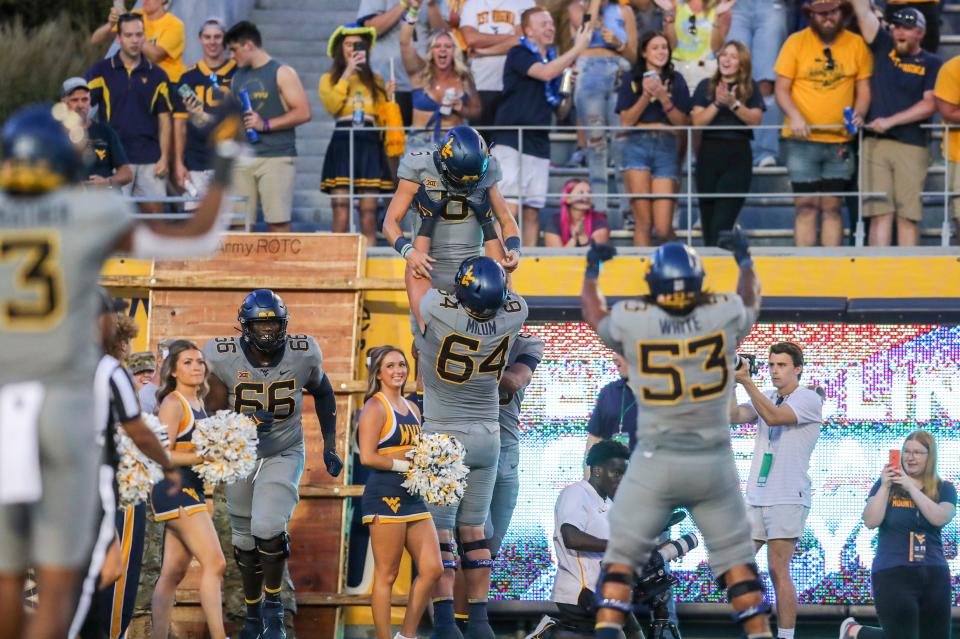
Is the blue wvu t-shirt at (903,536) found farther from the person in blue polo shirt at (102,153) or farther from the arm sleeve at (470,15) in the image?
the person in blue polo shirt at (102,153)

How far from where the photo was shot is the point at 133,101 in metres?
15.0

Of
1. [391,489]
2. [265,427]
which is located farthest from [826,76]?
[265,427]

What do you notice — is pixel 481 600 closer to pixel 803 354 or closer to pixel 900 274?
pixel 803 354

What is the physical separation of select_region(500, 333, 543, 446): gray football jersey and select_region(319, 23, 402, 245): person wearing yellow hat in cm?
253

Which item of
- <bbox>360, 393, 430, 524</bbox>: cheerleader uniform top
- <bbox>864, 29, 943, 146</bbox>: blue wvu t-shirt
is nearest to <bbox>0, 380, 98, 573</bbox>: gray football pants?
<bbox>360, 393, 430, 524</bbox>: cheerleader uniform top

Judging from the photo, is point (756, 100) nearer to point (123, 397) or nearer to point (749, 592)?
point (749, 592)

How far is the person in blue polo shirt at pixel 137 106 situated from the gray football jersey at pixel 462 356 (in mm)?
4332

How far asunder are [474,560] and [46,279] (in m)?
5.50

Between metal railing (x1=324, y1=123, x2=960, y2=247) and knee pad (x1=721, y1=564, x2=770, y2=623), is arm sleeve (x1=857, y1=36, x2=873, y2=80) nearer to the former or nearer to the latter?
metal railing (x1=324, y1=123, x2=960, y2=247)

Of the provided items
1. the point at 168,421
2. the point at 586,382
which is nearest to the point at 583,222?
the point at 586,382

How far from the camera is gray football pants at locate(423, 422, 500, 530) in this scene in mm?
11797

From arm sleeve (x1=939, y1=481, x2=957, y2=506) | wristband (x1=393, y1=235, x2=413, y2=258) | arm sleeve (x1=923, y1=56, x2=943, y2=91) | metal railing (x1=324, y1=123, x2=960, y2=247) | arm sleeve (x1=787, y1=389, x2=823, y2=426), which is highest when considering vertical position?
arm sleeve (x1=923, y1=56, x2=943, y2=91)

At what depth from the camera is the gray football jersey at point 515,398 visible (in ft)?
Result: 41.0

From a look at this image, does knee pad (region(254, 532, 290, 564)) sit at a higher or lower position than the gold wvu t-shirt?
lower
